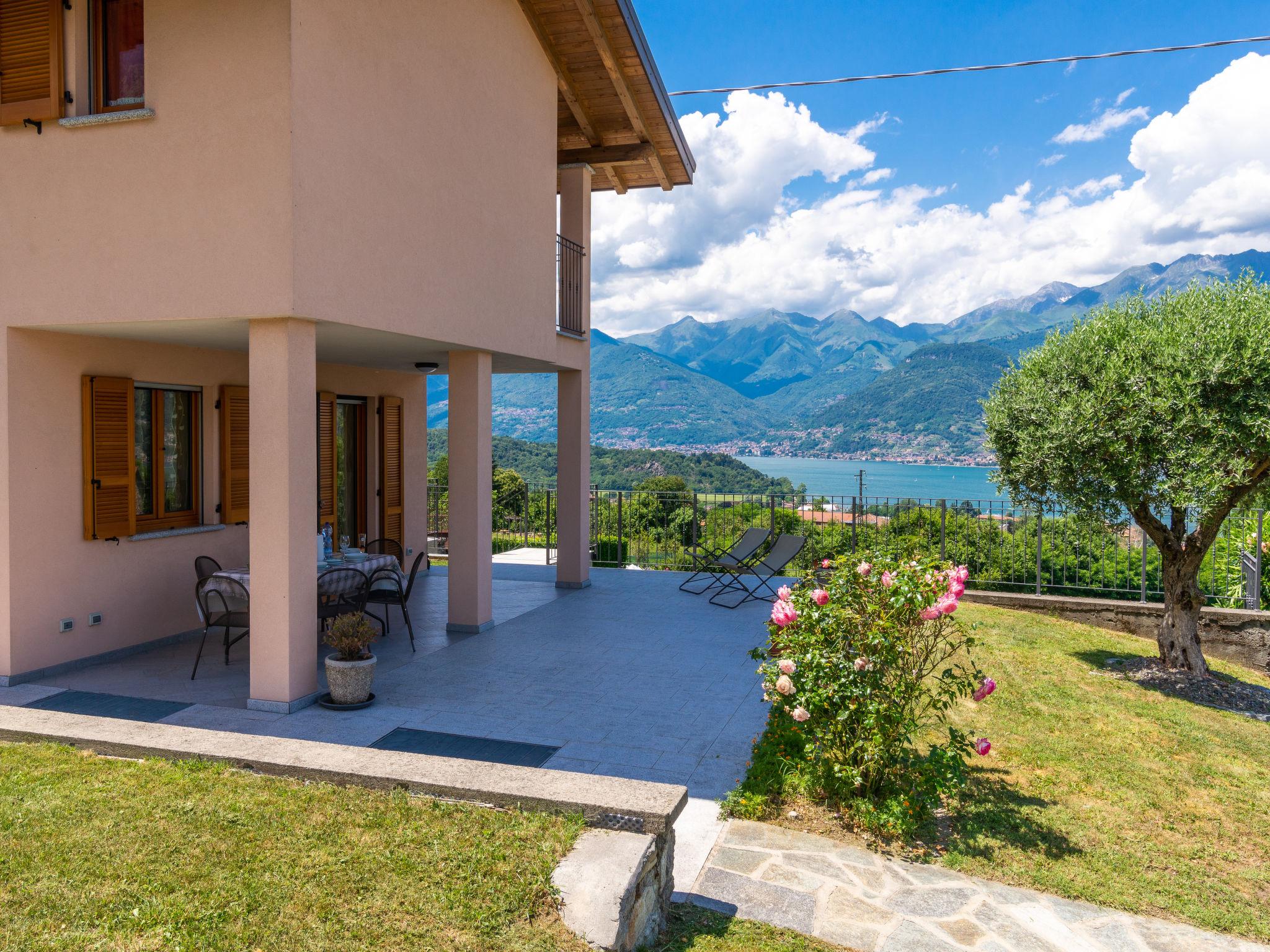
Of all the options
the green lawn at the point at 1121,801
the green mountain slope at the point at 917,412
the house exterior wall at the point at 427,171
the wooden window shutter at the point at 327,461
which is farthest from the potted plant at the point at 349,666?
the green mountain slope at the point at 917,412

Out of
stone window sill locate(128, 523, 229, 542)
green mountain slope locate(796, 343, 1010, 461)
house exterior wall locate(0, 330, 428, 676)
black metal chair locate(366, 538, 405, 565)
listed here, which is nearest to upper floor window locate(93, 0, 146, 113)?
house exterior wall locate(0, 330, 428, 676)

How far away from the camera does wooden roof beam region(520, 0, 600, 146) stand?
30.6 ft

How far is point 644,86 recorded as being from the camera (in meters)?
10.4

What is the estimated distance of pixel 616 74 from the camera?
33.1 feet

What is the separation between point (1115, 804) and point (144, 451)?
26.6 ft

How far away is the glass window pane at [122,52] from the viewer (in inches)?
244

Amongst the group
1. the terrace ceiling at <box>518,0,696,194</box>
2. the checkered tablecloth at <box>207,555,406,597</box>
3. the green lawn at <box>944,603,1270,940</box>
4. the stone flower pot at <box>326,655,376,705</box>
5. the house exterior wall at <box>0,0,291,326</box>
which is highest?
the terrace ceiling at <box>518,0,696,194</box>

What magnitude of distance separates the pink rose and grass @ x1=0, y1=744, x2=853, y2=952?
5.28 feet

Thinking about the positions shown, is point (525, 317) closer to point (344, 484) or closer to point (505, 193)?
point (505, 193)

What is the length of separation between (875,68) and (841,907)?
12423 mm

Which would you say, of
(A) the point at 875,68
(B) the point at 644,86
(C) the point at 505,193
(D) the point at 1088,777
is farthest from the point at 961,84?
(D) the point at 1088,777

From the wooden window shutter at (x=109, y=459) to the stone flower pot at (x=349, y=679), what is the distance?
2.58 metres

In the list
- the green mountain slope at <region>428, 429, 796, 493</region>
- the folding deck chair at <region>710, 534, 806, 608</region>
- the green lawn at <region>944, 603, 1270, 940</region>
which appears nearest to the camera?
the green lawn at <region>944, 603, 1270, 940</region>

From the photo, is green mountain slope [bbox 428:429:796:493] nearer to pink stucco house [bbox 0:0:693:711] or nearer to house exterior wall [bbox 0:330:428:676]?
→ pink stucco house [bbox 0:0:693:711]
